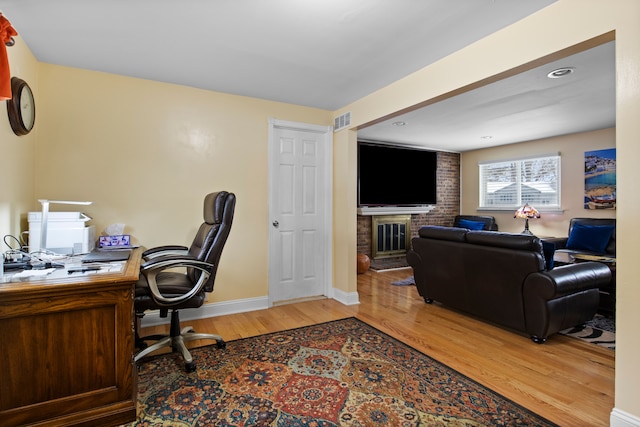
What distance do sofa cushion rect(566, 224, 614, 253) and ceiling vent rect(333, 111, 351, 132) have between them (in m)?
3.99

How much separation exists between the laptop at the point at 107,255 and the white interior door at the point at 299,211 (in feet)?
5.09

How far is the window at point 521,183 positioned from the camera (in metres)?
5.73

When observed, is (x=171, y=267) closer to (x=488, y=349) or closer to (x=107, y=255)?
(x=107, y=255)

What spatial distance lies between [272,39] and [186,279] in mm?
1869

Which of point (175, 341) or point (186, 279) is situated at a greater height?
point (186, 279)

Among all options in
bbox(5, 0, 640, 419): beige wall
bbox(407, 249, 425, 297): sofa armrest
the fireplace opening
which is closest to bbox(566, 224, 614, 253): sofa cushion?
the fireplace opening

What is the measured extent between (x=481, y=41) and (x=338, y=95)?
1534 millimetres

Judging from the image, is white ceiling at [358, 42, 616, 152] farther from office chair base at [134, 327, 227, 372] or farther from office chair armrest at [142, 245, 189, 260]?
office chair base at [134, 327, 227, 372]

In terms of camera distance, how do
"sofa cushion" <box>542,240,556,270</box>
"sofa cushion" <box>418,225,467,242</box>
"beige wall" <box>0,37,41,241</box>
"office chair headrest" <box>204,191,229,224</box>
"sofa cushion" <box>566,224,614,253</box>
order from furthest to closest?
"sofa cushion" <box>566,224,614,253</box>
"sofa cushion" <box>418,225,467,242</box>
"sofa cushion" <box>542,240,556,270</box>
"office chair headrest" <box>204,191,229,224</box>
"beige wall" <box>0,37,41,241</box>

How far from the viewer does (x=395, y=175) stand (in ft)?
20.4

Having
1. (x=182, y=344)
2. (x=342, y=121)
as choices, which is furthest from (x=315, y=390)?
(x=342, y=121)

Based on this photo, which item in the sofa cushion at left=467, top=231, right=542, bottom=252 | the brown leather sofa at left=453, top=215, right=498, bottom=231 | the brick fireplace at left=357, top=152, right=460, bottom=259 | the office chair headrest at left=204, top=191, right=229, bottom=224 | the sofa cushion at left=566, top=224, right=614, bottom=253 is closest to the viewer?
the office chair headrest at left=204, top=191, right=229, bottom=224

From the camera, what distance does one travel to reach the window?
18.8 ft

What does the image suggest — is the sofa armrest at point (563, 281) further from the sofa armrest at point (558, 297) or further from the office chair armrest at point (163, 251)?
the office chair armrest at point (163, 251)
